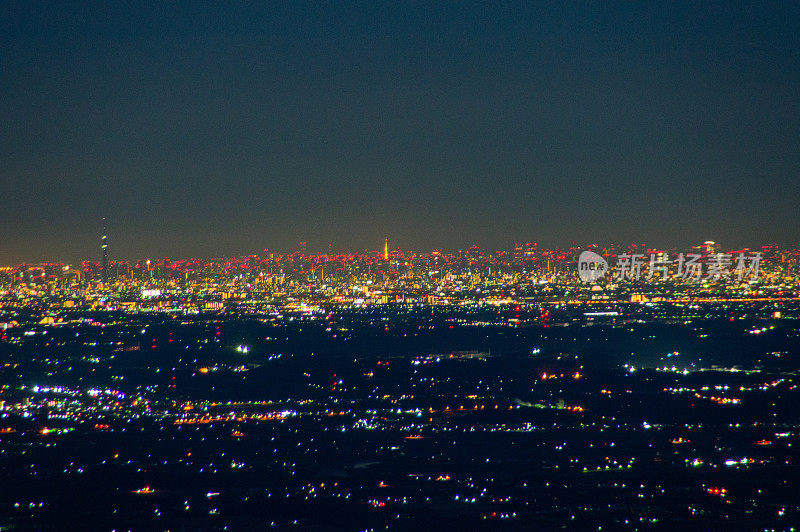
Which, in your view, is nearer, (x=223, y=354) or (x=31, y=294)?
(x=223, y=354)

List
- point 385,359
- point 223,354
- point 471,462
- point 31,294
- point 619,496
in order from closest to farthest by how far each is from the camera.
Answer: point 619,496, point 471,462, point 385,359, point 223,354, point 31,294

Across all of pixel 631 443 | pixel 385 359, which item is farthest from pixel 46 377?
pixel 631 443

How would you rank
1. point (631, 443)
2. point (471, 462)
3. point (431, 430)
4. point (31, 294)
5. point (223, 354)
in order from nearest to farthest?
point (471, 462)
point (631, 443)
point (431, 430)
point (223, 354)
point (31, 294)

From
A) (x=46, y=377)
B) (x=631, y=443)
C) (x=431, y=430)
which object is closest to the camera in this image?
(x=631, y=443)

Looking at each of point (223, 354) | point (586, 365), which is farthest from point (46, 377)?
point (586, 365)

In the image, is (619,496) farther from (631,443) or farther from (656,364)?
(656,364)

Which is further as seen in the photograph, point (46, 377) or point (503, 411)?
point (46, 377)

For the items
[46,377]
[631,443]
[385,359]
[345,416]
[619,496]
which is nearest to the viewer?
[619,496]

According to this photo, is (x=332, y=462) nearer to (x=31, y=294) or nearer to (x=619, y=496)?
(x=619, y=496)
